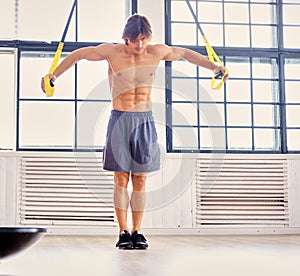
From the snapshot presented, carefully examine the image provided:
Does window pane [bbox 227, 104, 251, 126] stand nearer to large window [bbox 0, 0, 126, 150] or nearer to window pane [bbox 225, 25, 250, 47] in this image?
window pane [bbox 225, 25, 250, 47]

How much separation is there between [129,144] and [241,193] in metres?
2.09

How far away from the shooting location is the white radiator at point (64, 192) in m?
5.30

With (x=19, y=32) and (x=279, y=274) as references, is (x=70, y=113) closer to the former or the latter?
(x=19, y=32)

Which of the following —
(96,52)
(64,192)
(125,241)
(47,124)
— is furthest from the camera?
(47,124)

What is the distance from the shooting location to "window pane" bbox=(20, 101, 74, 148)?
5.57 metres

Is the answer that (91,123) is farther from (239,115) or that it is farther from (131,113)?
(131,113)

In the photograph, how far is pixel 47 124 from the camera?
5613mm

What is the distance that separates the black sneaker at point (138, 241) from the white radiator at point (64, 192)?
178cm

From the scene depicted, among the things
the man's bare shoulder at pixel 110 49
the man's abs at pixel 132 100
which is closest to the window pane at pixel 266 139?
the man's abs at pixel 132 100

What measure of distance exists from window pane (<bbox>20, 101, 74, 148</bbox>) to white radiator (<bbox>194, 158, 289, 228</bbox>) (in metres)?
1.18

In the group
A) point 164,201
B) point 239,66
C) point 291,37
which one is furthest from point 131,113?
point 291,37

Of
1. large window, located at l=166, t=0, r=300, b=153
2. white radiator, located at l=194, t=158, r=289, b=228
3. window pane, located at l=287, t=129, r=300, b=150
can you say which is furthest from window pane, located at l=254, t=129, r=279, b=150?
white radiator, located at l=194, t=158, r=289, b=228

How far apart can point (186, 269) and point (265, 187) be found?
3361mm

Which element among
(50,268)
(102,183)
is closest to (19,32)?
(102,183)
